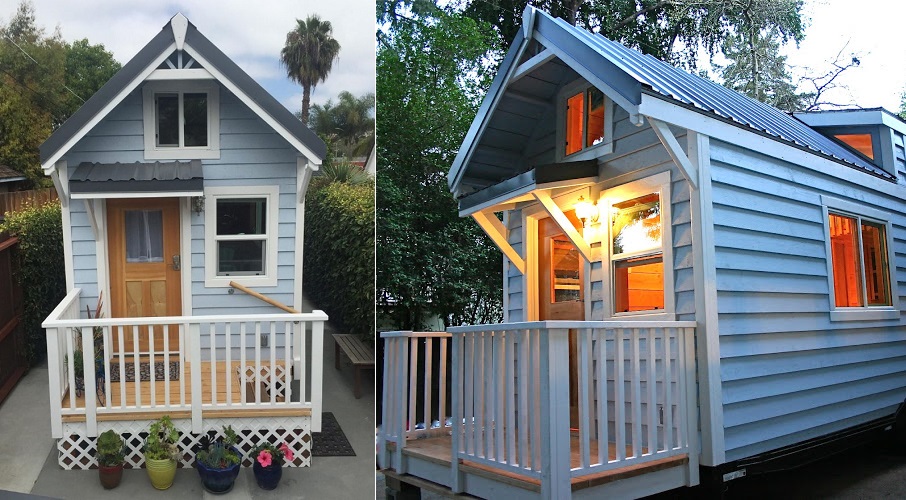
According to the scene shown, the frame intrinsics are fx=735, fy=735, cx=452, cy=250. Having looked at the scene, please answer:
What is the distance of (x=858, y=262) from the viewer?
5.10 m

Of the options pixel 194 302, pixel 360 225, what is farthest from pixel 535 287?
pixel 194 302

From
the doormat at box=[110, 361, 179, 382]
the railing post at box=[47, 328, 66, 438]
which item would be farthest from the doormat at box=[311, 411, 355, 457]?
the railing post at box=[47, 328, 66, 438]

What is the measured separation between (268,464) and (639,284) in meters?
2.21

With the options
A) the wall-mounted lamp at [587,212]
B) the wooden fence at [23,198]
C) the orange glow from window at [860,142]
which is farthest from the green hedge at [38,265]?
the orange glow from window at [860,142]

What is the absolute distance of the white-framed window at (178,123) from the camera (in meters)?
3.30

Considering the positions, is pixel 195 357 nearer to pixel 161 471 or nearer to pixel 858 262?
pixel 161 471

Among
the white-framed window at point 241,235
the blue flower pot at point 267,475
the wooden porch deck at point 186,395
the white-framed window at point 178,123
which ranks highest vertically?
the white-framed window at point 178,123

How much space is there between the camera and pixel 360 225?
13.1ft

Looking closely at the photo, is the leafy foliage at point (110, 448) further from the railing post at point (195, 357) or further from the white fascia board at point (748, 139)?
the white fascia board at point (748, 139)

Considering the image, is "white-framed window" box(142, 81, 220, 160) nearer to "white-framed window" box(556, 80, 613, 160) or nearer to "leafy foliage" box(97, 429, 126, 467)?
"leafy foliage" box(97, 429, 126, 467)

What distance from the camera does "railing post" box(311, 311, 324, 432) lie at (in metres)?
3.61

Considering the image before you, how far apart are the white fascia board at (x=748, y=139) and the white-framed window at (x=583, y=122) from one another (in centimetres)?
74

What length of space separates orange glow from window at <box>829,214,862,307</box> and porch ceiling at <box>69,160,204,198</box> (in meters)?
3.96

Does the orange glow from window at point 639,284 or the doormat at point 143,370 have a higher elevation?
the orange glow from window at point 639,284
